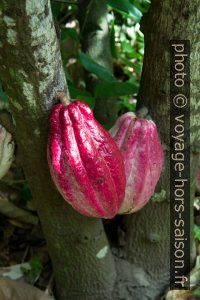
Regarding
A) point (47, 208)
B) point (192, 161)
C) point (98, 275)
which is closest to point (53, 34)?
point (47, 208)

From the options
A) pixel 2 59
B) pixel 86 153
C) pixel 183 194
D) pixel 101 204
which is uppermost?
pixel 2 59

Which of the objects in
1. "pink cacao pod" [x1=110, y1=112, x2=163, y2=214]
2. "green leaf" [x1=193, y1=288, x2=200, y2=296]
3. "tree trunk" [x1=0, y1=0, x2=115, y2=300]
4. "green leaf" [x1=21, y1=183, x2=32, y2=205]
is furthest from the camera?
"green leaf" [x1=21, y1=183, x2=32, y2=205]

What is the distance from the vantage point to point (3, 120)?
1.06 meters

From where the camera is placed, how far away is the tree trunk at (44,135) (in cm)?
81

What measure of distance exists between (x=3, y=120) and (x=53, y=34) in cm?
27

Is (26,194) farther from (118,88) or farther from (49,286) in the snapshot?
(118,88)

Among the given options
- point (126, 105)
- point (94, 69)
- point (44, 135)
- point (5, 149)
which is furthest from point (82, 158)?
point (126, 105)

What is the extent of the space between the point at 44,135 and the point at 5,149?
0.63 ft

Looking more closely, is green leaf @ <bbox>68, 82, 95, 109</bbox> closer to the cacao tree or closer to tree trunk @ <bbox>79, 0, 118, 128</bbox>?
the cacao tree

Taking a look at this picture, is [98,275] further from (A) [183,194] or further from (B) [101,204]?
(B) [101,204]

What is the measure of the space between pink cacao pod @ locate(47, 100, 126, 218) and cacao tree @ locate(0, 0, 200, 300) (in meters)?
0.06

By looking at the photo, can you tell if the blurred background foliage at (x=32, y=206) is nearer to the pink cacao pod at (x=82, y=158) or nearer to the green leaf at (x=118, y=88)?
the green leaf at (x=118, y=88)

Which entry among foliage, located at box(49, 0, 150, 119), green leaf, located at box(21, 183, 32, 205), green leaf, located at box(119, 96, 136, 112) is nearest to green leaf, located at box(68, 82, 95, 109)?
foliage, located at box(49, 0, 150, 119)

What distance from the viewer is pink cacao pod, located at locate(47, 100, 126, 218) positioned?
0.88 m
